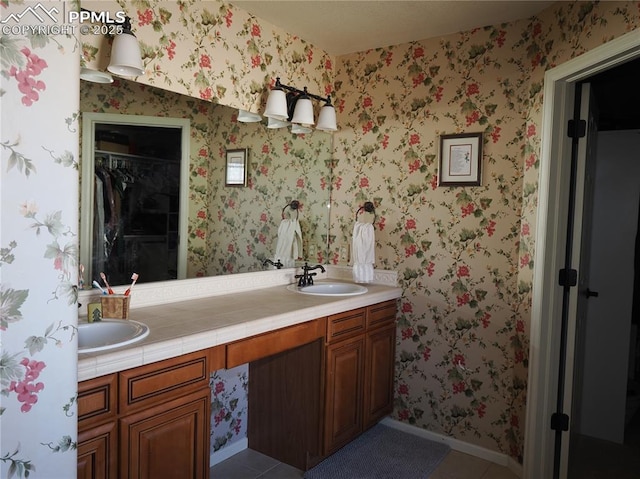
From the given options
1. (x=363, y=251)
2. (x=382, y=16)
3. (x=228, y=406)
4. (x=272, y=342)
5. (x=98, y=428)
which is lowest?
(x=228, y=406)

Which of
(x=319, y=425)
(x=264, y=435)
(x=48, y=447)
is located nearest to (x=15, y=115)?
(x=48, y=447)

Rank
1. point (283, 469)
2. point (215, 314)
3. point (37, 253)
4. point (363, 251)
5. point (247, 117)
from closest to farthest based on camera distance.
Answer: point (37, 253), point (215, 314), point (283, 469), point (247, 117), point (363, 251)

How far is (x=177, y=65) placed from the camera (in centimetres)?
221

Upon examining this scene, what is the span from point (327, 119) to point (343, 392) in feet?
5.51

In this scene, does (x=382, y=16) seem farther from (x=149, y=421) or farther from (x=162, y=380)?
(x=149, y=421)

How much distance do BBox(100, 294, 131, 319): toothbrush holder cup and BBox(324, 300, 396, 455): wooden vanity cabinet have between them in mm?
1031

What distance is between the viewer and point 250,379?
2.75 meters

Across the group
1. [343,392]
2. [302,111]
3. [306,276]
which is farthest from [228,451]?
[302,111]

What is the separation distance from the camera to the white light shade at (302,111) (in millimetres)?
2824

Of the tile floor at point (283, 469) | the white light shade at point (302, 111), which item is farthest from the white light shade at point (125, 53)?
the tile floor at point (283, 469)

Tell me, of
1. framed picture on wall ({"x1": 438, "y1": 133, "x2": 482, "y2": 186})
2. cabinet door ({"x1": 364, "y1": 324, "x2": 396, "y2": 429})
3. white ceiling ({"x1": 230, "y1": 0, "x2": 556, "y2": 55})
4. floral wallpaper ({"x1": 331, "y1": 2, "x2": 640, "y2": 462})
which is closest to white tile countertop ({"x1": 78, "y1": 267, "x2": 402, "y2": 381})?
cabinet door ({"x1": 364, "y1": 324, "x2": 396, "y2": 429})

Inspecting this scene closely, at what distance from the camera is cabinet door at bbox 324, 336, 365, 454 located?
8.18 ft

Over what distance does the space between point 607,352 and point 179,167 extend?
9.14ft

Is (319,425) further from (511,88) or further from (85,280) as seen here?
(511,88)
